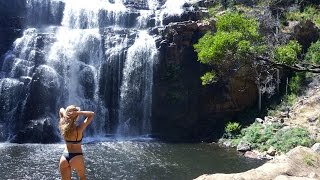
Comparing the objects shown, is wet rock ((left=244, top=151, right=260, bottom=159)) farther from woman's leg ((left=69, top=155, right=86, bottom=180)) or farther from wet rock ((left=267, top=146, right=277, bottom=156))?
woman's leg ((left=69, top=155, right=86, bottom=180))

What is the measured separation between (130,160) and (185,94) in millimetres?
12333

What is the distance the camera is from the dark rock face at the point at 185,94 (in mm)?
34250

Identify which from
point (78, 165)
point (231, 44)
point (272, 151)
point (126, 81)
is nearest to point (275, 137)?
point (272, 151)

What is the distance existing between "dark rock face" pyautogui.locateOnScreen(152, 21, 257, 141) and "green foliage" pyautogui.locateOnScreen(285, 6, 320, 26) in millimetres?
7522

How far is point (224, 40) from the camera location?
13.2m

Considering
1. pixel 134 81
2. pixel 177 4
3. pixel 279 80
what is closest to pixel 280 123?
pixel 279 80

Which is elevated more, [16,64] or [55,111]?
[16,64]

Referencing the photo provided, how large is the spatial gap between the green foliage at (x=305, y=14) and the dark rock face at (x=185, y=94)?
752cm

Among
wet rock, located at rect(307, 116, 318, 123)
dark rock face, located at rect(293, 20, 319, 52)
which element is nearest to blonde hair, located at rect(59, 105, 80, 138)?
wet rock, located at rect(307, 116, 318, 123)

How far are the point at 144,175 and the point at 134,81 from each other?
1552 cm

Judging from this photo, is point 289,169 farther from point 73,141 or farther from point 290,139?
point 290,139

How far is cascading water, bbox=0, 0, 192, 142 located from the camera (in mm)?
32281

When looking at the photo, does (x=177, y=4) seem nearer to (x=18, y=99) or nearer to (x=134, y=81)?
(x=134, y=81)

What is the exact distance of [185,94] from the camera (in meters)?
34.8
